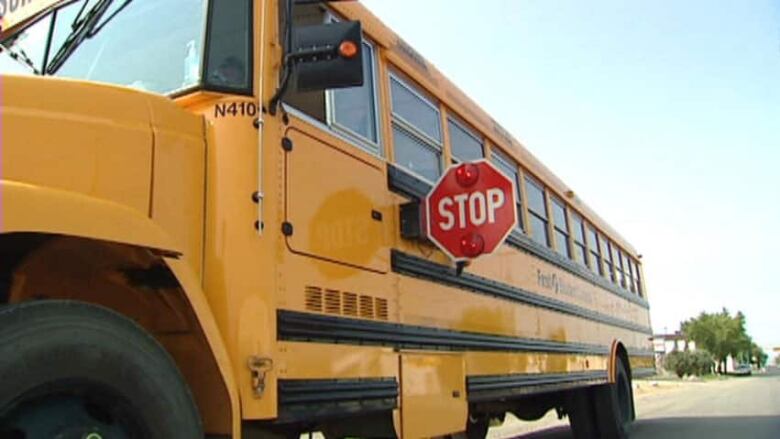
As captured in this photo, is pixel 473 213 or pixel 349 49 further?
pixel 473 213

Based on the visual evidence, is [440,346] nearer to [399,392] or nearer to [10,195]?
[399,392]

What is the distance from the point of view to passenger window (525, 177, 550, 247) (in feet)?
20.7

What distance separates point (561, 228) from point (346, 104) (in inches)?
168

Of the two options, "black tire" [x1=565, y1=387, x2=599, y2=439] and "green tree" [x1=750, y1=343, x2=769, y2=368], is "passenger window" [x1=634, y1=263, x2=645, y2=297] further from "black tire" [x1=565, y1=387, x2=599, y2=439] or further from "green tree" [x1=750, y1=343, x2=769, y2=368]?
"green tree" [x1=750, y1=343, x2=769, y2=368]

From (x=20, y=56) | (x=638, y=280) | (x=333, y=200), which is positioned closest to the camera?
(x=333, y=200)

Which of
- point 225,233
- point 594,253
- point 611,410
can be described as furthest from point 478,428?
point 225,233

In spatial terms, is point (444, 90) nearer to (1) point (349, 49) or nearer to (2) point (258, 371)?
(1) point (349, 49)

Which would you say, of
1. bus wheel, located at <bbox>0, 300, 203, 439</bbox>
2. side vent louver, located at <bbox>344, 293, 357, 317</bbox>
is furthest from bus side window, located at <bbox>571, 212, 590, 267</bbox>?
bus wheel, located at <bbox>0, 300, 203, 439</bbox>

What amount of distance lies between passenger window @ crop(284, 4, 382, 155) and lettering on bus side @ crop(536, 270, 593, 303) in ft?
9.10

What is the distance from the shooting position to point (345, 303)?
321 cm

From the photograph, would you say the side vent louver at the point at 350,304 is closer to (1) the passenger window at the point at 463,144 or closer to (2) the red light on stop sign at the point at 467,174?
(2) the red light on stop sign at the point at 467,174

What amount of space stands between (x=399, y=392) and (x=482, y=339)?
4.02 ft

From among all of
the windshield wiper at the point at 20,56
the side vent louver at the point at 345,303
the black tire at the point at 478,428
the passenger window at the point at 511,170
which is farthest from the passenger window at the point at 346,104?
the black tire at the point at 478,428

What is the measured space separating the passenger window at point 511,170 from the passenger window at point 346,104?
1989 mm
